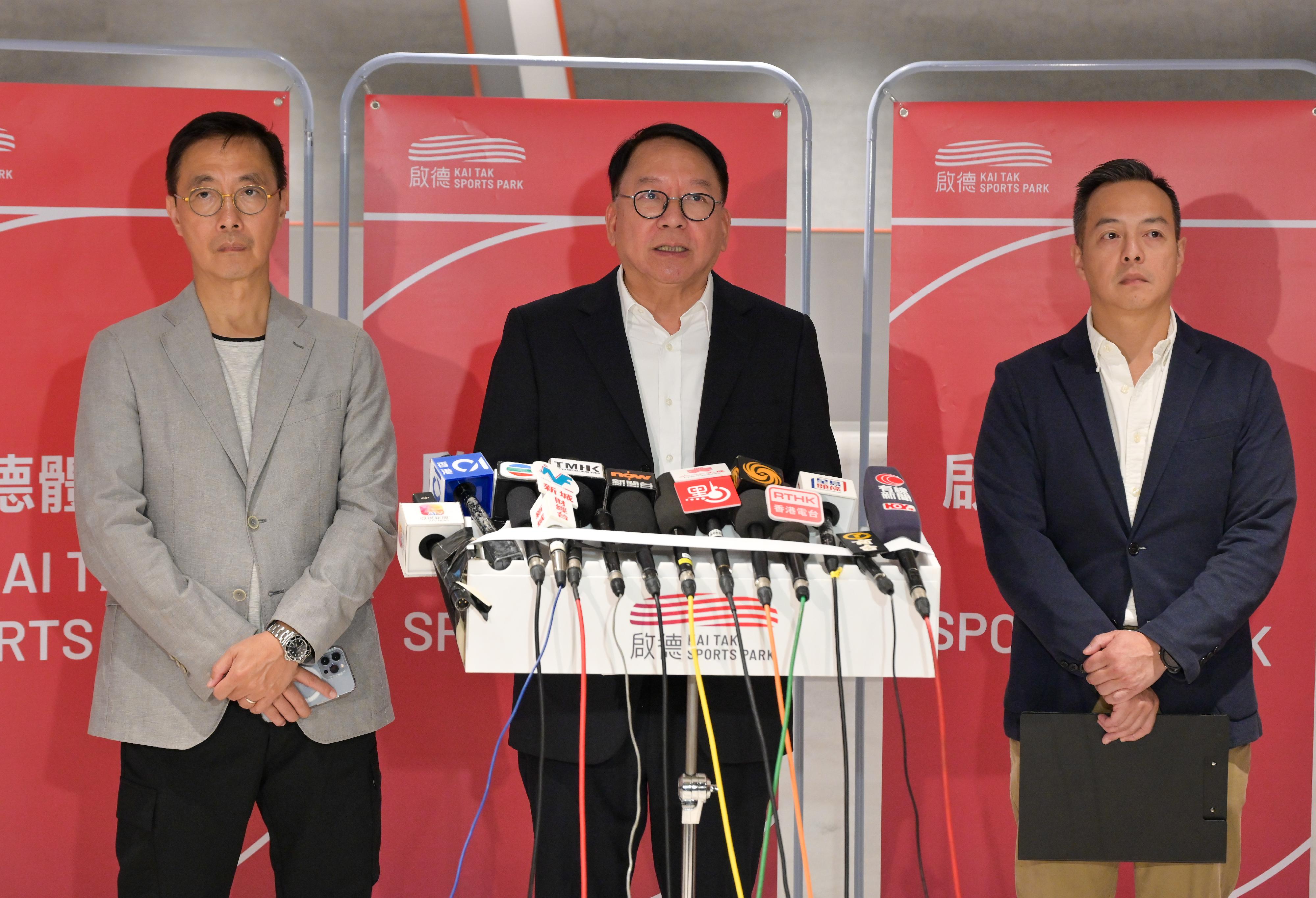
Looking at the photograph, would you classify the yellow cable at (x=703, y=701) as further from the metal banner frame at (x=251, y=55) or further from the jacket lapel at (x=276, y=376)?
the metal banner frame at (x=251, y=55)

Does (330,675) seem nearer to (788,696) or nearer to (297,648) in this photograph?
(297,648)

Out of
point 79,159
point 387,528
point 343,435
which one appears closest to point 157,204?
point 79,159

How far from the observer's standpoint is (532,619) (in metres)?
1.53

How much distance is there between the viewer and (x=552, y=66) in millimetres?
2754

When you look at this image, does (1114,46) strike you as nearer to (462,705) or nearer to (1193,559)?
(1193,559)

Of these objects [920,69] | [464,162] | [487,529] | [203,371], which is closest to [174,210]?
[203,371]

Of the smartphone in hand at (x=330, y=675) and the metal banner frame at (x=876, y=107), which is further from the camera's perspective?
the metal banner frame at (x=876, y=107)

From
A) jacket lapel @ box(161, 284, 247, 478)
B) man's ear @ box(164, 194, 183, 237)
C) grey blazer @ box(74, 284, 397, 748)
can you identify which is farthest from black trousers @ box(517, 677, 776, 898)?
man's ear @ box(164, 194, 183, 237)

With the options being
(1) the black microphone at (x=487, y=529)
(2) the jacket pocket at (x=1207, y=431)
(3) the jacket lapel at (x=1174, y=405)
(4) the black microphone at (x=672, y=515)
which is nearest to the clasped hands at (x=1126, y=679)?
(3) the jacket lapel at (x=1174, y=405)

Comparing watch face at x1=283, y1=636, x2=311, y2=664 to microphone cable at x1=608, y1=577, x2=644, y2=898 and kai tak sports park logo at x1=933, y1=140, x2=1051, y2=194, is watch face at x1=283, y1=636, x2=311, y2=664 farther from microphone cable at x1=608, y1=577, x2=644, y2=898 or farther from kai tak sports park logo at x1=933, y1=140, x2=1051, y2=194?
kai tak sports park logo at x1=933, y1=140, x2=1051, y2=194

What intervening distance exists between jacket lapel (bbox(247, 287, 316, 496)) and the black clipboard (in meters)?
1.51

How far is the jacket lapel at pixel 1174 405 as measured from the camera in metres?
2.22

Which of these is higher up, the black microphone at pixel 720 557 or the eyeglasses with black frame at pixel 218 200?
the eyeglasses with black frame at pixel 218 200

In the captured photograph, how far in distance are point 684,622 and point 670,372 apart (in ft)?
2.81
